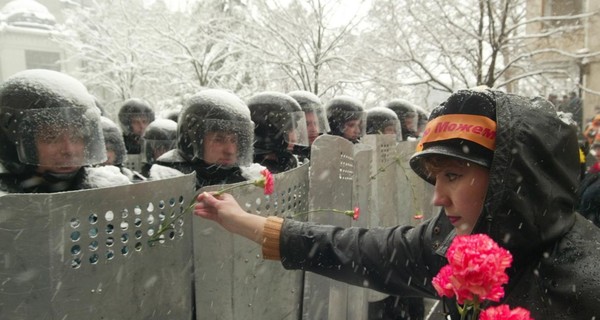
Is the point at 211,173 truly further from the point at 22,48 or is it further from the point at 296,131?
the point at 22,48

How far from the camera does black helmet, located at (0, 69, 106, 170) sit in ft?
8.66

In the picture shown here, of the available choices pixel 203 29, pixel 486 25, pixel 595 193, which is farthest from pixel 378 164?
pixel 203 29

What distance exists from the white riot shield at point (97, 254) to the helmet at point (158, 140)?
14.1ft

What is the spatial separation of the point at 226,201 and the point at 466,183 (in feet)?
3.07

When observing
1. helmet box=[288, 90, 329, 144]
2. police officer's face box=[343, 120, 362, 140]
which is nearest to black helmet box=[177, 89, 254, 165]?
helmet box=[288, 90, 329, 144]

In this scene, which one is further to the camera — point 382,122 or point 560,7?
point 560,7

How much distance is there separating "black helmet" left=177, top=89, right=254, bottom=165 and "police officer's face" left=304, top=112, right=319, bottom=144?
2.18 metres

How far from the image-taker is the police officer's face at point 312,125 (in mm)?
5730

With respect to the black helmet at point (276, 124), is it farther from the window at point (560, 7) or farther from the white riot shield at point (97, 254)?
the window at point (560, 7)

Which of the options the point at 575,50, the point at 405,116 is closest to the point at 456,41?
the point at 405,116

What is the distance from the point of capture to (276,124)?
14.9 feet

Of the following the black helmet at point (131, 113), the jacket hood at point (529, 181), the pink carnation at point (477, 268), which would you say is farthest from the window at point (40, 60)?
the pink carnation at point (477, 268)

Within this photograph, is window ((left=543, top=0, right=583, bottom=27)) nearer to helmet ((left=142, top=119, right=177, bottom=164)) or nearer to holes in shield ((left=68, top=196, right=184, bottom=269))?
helmet ((left=142, top=119, right=177, bottom=164))

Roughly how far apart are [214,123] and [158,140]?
2.93 metres
